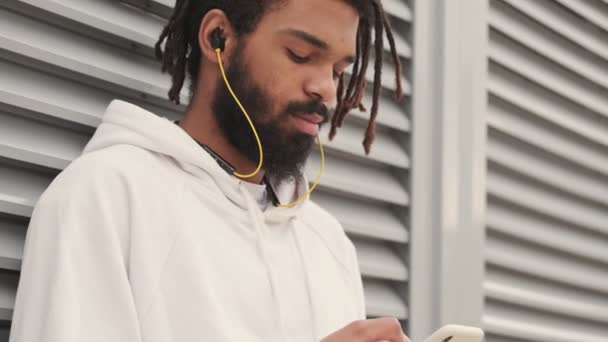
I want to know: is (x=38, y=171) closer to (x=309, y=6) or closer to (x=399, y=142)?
(x=309, y=6)

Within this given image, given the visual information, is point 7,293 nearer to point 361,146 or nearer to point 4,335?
point 4,335

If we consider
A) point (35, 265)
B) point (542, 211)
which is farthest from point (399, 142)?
point (35, 265)

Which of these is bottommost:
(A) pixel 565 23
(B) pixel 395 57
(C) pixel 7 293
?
(C) pixel 7 293

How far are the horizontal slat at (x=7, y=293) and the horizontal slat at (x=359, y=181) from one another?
24.7 inches

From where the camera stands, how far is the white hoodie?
4.04 feet

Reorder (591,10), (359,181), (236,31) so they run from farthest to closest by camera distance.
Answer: (591,10) < (359,181) < (236,31)

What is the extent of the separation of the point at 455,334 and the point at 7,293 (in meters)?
0.63

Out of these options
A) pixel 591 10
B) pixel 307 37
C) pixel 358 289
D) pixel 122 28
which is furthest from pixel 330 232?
pixel 591 10

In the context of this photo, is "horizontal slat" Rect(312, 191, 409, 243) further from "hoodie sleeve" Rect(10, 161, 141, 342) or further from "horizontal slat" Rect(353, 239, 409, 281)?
"hoodie sleeve" Rect(10, 161, 141, 342)

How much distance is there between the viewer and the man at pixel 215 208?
4.12 feet

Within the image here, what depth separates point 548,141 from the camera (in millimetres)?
2471

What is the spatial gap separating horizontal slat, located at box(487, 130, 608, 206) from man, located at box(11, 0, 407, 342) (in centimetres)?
70

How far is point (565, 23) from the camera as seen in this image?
2625mm

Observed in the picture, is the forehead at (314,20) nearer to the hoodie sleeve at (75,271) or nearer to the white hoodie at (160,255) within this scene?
the white hoodie at (160,255)
